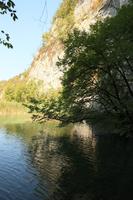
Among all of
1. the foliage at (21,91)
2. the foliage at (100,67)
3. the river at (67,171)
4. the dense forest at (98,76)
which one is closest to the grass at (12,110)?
the foliage at (21,91)

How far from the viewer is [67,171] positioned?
2806 cm

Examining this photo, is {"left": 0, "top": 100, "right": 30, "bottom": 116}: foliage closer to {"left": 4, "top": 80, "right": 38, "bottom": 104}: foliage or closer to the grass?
the grass

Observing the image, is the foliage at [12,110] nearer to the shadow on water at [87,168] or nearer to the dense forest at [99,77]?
the shadow on water at [87,168]

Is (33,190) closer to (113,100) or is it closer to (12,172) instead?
(12,172)

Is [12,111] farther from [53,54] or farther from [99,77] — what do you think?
[99,77]

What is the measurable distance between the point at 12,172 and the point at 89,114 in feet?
23.8

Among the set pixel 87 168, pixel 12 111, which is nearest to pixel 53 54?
pixel 12 111

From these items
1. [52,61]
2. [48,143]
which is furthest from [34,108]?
[52,61]

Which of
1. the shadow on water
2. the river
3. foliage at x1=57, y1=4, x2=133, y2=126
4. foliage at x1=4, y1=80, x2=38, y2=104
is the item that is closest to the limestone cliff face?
foliage at x1=4, y1=80, x2=38, y2=104

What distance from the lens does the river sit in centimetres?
2155

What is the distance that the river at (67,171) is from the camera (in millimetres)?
21547

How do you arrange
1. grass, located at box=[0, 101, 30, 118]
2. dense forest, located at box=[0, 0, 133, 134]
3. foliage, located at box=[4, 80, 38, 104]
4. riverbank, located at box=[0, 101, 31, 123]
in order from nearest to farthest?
dense forest, located at box=[0, 0, 133, 134]
riverbank, located at box=[0, 101, 31, 123]
grass, located at box=[0, 101, 30, 118]
foliage, located at box=[4, 80, 38, 104]

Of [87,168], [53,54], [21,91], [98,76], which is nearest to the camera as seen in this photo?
[87,168]

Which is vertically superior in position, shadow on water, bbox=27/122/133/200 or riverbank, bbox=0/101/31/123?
riverbank, bbox=0/101/31/123
